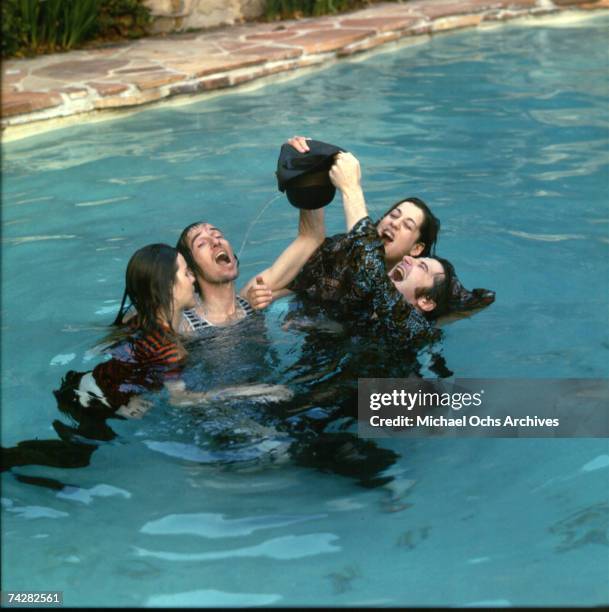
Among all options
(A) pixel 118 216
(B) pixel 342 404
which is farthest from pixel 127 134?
(B) pixel 342 404

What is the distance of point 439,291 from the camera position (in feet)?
14.0

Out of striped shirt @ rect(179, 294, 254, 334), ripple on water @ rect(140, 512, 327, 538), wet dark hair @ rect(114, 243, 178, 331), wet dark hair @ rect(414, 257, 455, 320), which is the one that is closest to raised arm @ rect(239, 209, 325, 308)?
striped shirt @ rect(179, 294, 254, 334)

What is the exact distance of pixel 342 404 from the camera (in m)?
3.88

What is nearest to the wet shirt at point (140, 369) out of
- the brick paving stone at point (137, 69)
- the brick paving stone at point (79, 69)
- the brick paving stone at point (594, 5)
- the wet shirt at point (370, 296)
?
the wet shirt at point (370, 296)

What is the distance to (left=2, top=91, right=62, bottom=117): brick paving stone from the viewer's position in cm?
765

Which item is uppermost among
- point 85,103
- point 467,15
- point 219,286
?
point 467,15

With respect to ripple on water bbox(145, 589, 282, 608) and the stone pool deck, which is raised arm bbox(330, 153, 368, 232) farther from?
the stone pool deck

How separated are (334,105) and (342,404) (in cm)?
499

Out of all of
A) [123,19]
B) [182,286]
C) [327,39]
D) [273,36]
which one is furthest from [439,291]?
[123,19]

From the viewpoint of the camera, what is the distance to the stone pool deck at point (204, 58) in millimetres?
8031

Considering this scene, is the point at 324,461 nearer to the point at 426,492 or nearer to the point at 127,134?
the point at 426,492

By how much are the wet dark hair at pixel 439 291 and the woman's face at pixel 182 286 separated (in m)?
1.00

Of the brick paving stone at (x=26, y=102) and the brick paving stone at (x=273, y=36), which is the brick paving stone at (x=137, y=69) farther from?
the brick paving stone at (x=273, y=36)

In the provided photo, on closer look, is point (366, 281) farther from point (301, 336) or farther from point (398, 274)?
point (301, 336)
